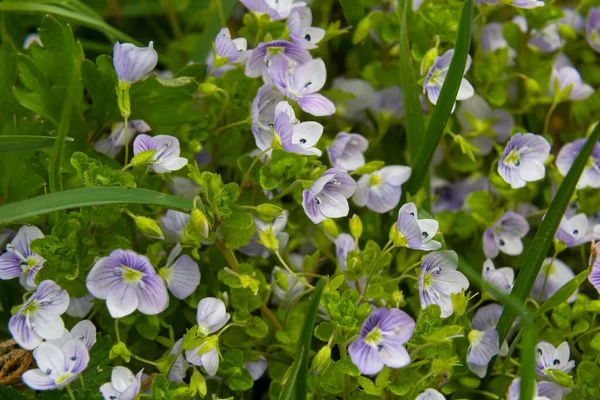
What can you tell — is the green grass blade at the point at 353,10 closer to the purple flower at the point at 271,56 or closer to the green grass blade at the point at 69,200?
the purple flower at the point at 271,56

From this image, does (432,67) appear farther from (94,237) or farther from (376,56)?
(94,237)

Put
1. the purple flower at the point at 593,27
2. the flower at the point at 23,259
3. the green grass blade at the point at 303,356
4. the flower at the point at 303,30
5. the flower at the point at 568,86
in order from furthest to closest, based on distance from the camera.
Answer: the purple flower at the point at 593,27 < the flower at the point at 568,86 < the flower at the point at 303,30 < the flower at the point at 23,259 < the green grass blade at the point at 303,356

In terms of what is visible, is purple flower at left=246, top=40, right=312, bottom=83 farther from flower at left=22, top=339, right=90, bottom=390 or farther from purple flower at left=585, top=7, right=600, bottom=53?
purple flower at left=585, top=7, right=600, bottom=53

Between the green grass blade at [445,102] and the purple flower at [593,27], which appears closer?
the green grass blade at [445,102]

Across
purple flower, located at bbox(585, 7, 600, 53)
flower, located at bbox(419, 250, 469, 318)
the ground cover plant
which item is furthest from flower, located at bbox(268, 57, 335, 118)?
purple flower, located at bbox(585, 7, 600, 53)

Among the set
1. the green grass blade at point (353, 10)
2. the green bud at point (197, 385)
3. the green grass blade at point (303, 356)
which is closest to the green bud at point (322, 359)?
the green grass blade at point (303, 356)

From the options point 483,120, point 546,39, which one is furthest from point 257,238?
point 546,39

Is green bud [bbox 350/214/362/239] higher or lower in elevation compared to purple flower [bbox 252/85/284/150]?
lower

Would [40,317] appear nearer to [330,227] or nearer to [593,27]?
[330,227]
